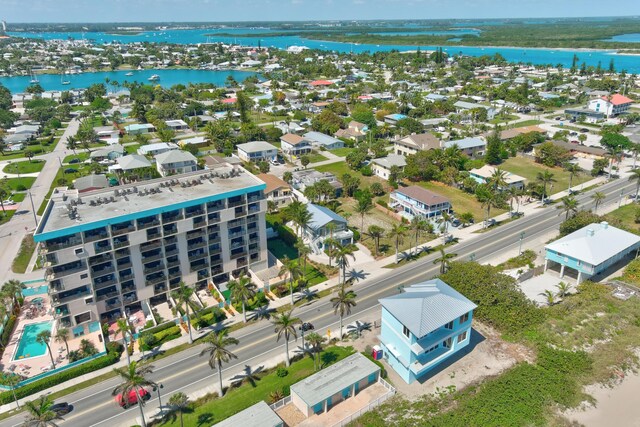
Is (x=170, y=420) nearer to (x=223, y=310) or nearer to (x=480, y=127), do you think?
(x=223, y=310)

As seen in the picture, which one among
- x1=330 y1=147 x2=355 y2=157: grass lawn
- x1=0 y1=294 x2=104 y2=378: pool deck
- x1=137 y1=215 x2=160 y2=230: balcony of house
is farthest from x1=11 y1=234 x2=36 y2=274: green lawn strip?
x1=330 y1=147 x2=355 y2=157: grass lawn

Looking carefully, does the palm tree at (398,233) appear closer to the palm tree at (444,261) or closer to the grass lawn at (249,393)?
the palm tree at (444,261)

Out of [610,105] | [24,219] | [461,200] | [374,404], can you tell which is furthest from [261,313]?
[610,105]

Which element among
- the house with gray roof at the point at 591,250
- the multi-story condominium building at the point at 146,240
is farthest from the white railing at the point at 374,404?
the house with gray roof at the point at 591,250

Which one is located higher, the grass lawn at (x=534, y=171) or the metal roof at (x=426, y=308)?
the metal roof at (x=426, y=308)

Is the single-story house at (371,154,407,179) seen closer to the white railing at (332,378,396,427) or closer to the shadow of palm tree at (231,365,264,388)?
the white railing at (332,378,396,427)

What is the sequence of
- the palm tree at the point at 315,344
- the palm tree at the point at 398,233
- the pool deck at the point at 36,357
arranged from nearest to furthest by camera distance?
1. the palm tree at the point at 315,344
2. the pool deck at the point at 36,357
3. the palm tree at the point at 398,233
